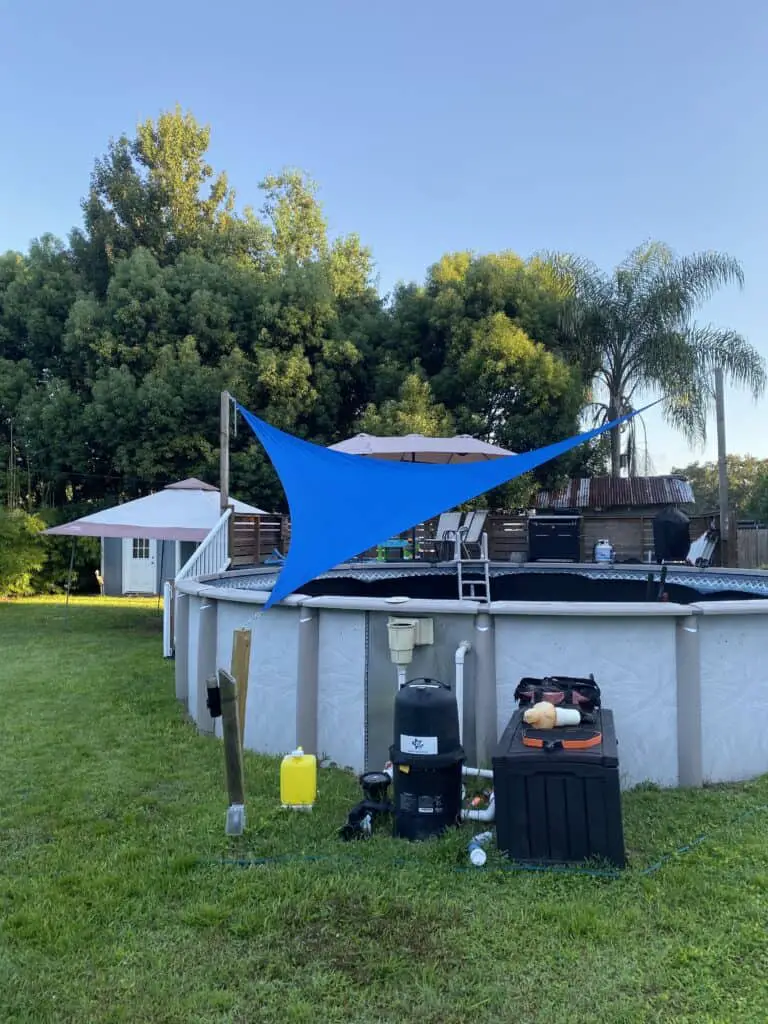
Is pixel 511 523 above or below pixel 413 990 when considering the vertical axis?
above

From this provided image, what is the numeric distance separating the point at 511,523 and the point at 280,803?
12.6 meters

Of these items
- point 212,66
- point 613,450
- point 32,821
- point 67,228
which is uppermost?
point 67,228

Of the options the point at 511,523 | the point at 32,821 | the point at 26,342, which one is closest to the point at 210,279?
the point at 26,342

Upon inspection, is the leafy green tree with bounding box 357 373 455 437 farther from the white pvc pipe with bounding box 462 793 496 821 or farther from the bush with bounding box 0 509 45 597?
the white pvc pipe with bounding box 462 793 496 821

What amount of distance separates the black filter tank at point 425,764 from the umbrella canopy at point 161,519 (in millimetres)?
7356

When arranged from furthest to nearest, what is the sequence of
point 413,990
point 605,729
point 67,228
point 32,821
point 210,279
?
point 67,228
point 210,279
point 32,821
point 605,729
point 413,990

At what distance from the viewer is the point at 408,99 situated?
13375mm

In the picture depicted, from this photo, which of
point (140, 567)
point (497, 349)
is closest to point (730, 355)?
point (497, 349)

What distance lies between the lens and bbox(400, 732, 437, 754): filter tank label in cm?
325

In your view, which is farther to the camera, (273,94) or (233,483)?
(233,483)

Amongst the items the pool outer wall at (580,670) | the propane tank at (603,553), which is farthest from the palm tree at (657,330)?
the pool outer wall at (580,670)

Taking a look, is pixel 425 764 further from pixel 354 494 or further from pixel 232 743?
pixel 354 494

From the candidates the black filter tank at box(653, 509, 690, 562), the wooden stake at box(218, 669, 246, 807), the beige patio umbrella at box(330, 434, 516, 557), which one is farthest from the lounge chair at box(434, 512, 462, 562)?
the wooden stake at box(218, 669, 246, 807)

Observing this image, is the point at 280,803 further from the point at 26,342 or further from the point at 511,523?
the point at 26,342
